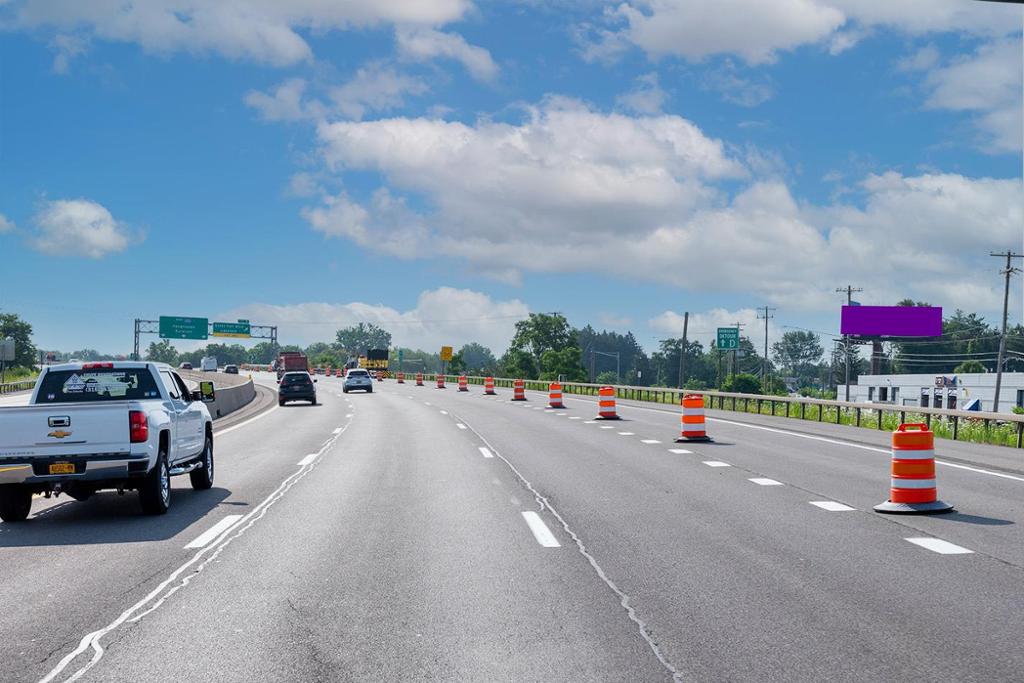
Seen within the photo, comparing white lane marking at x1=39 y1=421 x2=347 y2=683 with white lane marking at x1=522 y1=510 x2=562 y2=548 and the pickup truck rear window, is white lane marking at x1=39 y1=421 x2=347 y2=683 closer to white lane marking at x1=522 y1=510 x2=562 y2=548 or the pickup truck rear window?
the pickup truck rear window

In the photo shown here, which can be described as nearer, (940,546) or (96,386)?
(940,546)

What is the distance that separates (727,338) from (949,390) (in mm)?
41289

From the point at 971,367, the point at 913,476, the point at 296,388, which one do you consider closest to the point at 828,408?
the point at 296,388

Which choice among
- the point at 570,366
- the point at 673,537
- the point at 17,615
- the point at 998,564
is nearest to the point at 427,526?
the point at 673,537

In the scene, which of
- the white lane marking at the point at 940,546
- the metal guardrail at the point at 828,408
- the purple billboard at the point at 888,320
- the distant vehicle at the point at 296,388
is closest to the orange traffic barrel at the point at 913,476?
the white lane marking at the point at 940,546

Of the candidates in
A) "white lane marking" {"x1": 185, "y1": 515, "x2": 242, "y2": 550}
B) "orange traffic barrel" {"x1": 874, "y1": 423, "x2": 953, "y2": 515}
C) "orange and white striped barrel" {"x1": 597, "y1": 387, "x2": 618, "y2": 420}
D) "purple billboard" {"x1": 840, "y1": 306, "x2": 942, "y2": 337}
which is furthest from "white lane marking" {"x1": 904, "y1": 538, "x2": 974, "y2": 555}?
"purple billboard" {"x1": 840, "y1": 306, "x2": 942, "y2": 337}

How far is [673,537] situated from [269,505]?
192 inches

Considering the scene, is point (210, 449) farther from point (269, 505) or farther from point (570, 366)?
point (570, 366)


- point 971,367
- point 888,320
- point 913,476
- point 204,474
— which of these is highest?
point 888,320

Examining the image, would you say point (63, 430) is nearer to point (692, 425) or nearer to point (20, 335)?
point (692, 425)

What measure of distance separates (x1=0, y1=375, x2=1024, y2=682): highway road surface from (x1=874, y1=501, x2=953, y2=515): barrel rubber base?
0.22 m

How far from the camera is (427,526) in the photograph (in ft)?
32.8

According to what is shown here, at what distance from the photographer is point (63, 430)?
415 inches

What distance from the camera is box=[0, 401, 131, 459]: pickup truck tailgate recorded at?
1044cm
